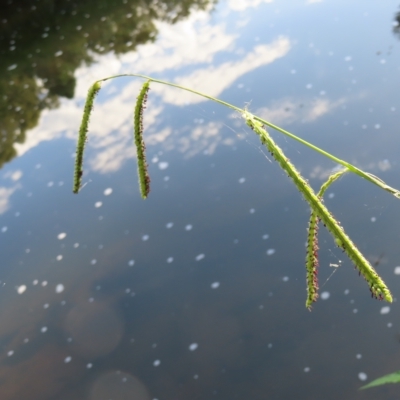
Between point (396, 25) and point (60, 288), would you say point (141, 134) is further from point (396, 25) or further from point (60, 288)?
point (396, 25)

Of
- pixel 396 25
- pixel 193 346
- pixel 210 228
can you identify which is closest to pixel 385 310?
pixel 193 346

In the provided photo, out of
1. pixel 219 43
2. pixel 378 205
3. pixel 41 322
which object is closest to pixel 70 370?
pixel 41 322

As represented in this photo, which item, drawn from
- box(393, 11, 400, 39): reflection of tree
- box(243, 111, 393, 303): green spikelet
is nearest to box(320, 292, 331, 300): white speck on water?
box(243, 111, 393, 303): green spikelet

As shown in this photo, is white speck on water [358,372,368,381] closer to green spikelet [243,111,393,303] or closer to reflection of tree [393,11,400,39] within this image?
green spikelet [243,111,393,303]

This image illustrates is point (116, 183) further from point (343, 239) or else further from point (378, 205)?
point (343, 239)

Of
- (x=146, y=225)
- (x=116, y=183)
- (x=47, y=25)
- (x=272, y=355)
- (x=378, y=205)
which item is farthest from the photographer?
(x=47, y=25)

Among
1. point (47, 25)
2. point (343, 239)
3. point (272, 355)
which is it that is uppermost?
point (343, 239)
